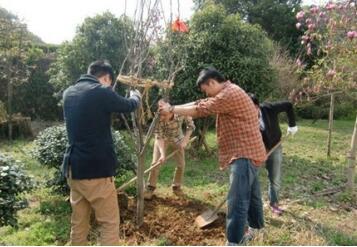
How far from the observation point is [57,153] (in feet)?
18.9

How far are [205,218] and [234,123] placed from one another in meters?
1.47

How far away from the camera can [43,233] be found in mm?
4812

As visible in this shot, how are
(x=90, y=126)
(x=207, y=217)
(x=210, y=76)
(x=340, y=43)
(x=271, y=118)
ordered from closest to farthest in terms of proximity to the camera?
(x=90, y=126) → (x=210, y=76) → (x=207, y=217) → (x=271, y=118) → (x=340, y=43)

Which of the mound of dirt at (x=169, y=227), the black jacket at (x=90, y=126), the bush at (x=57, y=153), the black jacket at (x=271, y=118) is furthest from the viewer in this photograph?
the bush at (x=57, y=153)

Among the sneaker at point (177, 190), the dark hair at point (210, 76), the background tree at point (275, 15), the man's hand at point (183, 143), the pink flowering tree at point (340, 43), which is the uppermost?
the background tree at point (275, 15)

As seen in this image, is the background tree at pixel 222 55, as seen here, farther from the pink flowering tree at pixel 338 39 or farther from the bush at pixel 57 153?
the bush at pixel 57 153

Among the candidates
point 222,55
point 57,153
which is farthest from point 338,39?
point 57,153

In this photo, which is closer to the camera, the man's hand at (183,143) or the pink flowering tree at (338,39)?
the man's hand at (183,143)

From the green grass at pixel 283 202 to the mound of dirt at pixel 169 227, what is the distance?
0.19 meters

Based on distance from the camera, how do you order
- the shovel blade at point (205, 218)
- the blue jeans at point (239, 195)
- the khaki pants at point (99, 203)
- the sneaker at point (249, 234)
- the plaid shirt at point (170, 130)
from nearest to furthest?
1. the khaki pants at point (99, 203)
2. the blue jeans at point (239, 195)
3. the sneaker at point (249, 234)
4. the shovel blade at point (205, 218)
5. the plaid shirt at point (170, 130)

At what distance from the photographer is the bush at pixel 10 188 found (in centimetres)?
414

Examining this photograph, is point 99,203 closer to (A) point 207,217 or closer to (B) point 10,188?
(B) point 10,188

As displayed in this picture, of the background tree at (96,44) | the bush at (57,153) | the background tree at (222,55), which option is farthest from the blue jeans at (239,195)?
the background tree at (96,44)

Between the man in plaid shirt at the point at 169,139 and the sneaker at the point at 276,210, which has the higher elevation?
the man in plaid shirt at the point at 169,139
